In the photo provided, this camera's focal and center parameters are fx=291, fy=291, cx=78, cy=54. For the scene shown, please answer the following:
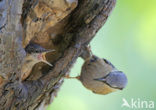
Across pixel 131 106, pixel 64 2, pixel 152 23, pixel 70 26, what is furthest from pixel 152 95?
pixel 64 2

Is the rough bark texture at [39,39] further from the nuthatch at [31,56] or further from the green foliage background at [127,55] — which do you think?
the green foliage background at [127,55]

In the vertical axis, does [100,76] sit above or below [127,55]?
above

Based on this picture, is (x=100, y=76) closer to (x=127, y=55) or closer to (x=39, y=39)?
(x=39, y=39)

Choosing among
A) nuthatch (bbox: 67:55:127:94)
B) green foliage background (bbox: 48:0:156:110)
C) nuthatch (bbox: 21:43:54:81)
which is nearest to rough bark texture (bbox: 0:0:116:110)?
nuthatch (bbox: 21:43:54:81)

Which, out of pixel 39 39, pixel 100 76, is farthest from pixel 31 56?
pixel 100 76

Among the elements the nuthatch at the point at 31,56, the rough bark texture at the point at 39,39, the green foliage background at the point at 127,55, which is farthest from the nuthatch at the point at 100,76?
the green foliage background at the point at 127,55

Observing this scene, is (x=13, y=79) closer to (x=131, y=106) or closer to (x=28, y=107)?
(x=28, y=107)
